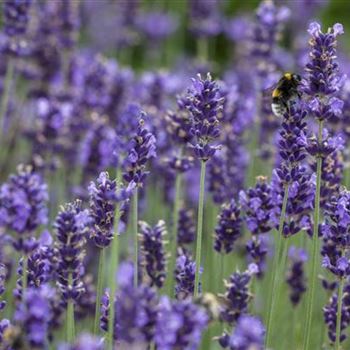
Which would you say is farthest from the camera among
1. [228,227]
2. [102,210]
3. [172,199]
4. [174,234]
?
[172,199]

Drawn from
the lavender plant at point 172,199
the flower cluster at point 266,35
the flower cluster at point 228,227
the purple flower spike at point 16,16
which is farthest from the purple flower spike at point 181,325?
the flower cluster at point 266,35

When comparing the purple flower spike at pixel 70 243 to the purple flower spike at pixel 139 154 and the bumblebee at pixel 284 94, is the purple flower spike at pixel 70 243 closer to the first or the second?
the purple flower spike at pixel 139 154

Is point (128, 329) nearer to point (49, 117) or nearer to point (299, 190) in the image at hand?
Result: point (299, 190)

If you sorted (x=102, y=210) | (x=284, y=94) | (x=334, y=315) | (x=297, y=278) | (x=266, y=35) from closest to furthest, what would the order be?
(x=102, y=210) → (x=284, y=94) → (x=334, y=315) → (x=297, y=278) → (x=266, y=35)

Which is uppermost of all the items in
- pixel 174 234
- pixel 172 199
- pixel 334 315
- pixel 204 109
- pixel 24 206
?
pixel 172 199

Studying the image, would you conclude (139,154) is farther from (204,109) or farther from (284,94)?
(284,94)

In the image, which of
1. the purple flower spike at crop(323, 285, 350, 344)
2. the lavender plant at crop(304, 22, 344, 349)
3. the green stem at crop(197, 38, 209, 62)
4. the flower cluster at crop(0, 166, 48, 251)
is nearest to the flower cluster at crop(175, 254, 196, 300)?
the lavender plant at crop(304, 22, 344, 349)

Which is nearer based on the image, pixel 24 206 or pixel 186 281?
pixel 24 206

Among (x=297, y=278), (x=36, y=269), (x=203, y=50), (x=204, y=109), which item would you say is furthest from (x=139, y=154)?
(x=203, y=50)
